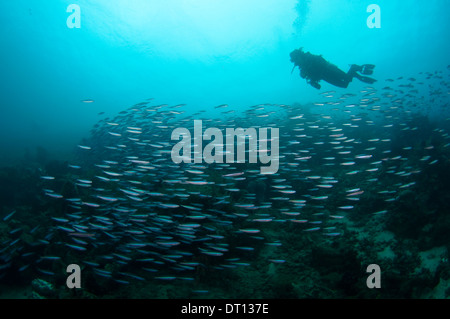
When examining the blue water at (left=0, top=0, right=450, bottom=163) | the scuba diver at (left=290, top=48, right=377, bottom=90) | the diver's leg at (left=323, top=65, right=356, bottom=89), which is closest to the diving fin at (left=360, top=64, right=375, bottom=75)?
the scuba diver at (left=290, top=48, right=377, bottom=90)

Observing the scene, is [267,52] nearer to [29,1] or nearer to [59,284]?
[29,1]

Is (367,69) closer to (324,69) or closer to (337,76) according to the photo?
(337,76)

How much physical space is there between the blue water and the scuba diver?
1217 inches

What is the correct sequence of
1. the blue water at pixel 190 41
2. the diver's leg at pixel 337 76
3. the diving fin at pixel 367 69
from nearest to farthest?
1. the diving fin at pixel 367 69
2. the diver's leg at pixel 337 76
3. the blue water at pixel 190 41

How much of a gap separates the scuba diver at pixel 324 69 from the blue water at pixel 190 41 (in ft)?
101

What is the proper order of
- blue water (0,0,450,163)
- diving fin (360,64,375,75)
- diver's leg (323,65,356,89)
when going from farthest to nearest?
blue water (0,0,450,163)
diver's leg (323,65,356,89)
diving fin (360,64,375,75)

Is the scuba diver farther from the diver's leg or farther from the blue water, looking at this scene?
the blue water

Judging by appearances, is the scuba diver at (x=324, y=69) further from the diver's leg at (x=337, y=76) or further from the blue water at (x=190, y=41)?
the blue water at (x=190, y=41)

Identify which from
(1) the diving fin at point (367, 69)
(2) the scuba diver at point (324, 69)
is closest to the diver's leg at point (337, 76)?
(2) the scuba diver at point (324, 69)

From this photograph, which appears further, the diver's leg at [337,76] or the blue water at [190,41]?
the blue water at [190,41]

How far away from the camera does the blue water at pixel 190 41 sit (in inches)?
2181

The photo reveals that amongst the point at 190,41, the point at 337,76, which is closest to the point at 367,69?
the point at 337,76

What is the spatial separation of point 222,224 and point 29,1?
7626 centimetres

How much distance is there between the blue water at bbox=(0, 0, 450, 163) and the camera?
182ft
